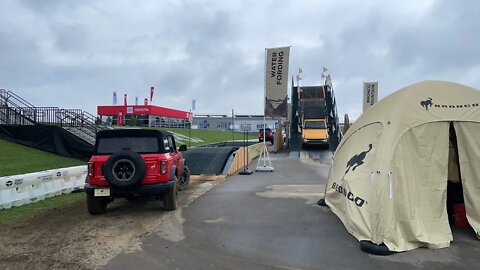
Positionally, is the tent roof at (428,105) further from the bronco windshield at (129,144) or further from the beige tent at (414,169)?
the bronco windshield at (129,144)

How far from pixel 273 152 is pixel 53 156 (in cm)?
1525

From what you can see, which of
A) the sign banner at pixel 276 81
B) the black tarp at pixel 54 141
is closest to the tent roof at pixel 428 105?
the sign banner at pixel 276 81

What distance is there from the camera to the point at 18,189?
938 centimetres

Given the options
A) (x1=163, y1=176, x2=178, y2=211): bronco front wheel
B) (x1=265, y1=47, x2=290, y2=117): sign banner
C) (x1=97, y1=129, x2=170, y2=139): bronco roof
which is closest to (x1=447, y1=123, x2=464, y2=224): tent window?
(x1=163, y1=176, x2=178, y2=211): bronco front wheel

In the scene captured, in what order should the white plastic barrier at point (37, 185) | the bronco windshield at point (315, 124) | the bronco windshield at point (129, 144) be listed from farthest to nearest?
1. the bronco windshield at point (315, 124)
2. the white plastic barrier at point (37, 185)
3. the bronco windshield at point (129, 144)

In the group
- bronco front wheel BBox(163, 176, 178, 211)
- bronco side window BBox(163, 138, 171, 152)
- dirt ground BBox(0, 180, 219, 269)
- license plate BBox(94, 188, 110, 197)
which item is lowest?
dirt ground BBox(0, 180, 219, 269)

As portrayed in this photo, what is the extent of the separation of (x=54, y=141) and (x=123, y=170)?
37.9ft

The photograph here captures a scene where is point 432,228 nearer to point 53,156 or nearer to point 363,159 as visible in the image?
point 363,159

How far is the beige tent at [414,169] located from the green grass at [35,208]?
21.4 ft

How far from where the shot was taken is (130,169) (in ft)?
27.2

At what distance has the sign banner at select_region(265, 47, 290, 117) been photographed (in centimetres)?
1728

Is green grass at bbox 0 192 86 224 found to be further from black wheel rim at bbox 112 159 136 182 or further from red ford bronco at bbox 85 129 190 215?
black wheel rim at bbox 112 159 136 182

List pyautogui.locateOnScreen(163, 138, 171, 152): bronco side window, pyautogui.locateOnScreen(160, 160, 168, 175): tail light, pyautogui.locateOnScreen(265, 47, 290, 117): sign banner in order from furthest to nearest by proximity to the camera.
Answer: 1. pyautogui.locateOnScreen(265, 47, 290, 117): sign banner
2. pyautogui.locateOnScreen(163, 138, 171, 152): bronco side window
3. pyautogui.locateOnScreen(160, 160, 168, 175): tail light

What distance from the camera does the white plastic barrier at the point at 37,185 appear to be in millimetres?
9016
